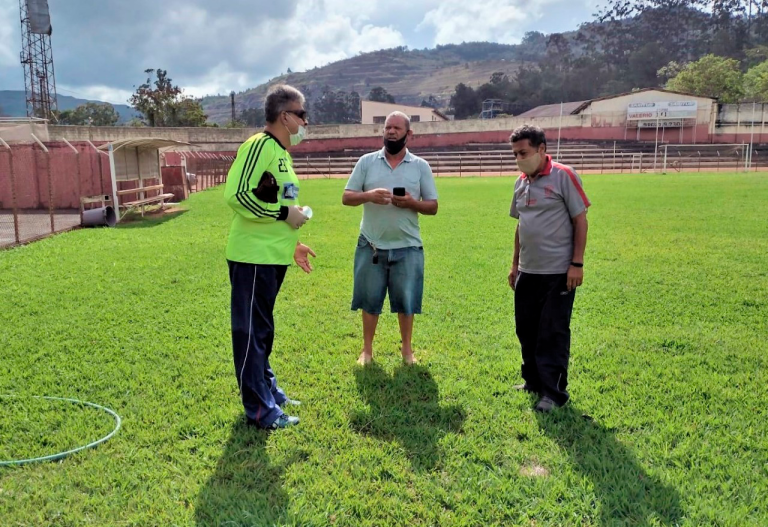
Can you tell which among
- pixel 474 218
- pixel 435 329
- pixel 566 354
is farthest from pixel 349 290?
pixel 474 218

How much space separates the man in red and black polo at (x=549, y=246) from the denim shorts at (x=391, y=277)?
0.89 metres

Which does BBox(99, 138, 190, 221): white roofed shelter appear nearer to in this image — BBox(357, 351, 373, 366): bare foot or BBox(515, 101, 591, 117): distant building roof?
BBox(357, 351, 373, 366): bare foot

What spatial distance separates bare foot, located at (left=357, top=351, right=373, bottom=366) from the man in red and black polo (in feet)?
4.27

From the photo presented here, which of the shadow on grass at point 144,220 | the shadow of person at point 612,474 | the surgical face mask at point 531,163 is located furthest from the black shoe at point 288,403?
the shadow on grass at point 144,220

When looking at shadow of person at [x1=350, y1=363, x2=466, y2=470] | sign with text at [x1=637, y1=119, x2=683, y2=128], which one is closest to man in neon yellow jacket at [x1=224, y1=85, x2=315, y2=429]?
shadow of person at [x1=350, y1=363, x2=466, y2=470]

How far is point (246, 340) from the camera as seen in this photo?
135 inches

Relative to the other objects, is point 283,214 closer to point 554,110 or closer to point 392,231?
point 392,231

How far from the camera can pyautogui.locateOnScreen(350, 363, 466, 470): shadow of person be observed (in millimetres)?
3375

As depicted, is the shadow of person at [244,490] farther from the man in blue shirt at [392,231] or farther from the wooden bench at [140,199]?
the wooden bench at [140,199]

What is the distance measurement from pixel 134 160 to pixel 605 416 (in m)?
16.1

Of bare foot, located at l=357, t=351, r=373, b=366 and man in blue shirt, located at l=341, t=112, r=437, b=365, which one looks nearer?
man in blue shirt, located at l=341, t=112, r=437, b=365

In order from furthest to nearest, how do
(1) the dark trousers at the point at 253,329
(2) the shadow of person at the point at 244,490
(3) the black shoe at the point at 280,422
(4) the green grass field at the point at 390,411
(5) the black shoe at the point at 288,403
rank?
(5) the black shoe at the point at 288,403 → (3) the black shoe at the point at 280,422 → (1) the dark trousers at the point at 253,329 → (4) the green grass field at the point at 390,411 → (2) the shadow of person at the point at 244,490

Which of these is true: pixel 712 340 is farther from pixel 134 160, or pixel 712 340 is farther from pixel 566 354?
pixel 134 160

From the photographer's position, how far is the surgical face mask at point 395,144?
14.2 ft
